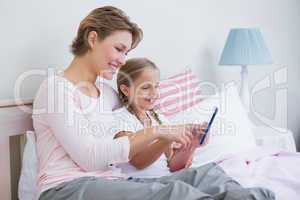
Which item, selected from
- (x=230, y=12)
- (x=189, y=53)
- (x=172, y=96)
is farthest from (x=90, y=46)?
(x=230, y=12)

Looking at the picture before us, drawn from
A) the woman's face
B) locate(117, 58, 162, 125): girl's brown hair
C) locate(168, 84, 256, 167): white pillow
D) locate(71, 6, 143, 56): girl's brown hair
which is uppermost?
locate(71, 6, 143, 56): girl's brown hair

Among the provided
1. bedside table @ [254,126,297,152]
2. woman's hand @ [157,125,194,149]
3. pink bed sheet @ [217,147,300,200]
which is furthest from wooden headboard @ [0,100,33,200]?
bedside table @ [254,126,297,152]

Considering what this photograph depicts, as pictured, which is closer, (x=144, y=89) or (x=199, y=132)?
(x=199, y=132)

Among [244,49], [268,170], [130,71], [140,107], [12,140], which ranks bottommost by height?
[268,170]

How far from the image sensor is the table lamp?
2.30 m

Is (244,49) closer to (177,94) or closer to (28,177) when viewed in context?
(177,94)

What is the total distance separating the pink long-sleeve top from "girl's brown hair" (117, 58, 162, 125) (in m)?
0.23

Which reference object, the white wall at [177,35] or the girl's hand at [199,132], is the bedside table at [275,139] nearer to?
the white wall at [177,35]

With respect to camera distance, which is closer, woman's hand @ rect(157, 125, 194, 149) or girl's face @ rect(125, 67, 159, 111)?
woman's hand @ rect(157, 125, 194, 149)

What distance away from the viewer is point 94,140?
1.28m

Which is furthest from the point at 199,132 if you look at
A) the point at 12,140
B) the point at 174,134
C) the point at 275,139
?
the point at 275,139

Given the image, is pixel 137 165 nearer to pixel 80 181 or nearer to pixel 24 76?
pixel 80 181

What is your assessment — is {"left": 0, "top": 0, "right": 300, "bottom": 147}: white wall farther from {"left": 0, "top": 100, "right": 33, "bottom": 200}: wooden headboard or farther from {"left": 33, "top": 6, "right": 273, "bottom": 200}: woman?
{"left": 33, "top": 6, "right": 273, "bottom": 200}: woman

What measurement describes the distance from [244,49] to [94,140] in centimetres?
127
